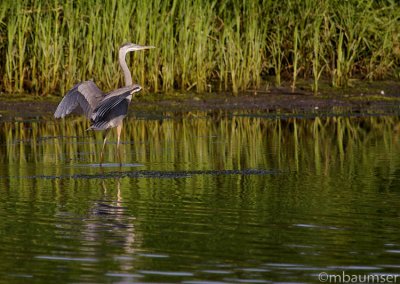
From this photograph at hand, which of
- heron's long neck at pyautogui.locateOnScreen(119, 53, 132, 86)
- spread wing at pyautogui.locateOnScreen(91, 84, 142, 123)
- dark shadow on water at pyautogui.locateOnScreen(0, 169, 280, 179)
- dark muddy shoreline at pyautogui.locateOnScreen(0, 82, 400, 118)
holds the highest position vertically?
heron's long neck at pyautogui.locateOnScreen(119, 53, 132, 86)

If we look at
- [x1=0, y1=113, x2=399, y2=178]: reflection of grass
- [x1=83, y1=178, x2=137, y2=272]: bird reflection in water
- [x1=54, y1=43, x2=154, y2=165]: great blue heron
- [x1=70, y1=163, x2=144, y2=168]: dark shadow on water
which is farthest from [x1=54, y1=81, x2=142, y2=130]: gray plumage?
[x1=83, y1=178, x2=137, y2=272]: bird reflection in water

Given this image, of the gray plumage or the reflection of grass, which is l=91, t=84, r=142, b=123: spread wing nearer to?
the gray plumage

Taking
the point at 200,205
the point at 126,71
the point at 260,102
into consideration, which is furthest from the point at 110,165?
the point at 260,102

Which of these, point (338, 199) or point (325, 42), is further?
point (325, 42)

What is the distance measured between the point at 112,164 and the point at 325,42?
8017mm

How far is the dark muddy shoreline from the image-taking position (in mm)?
17562

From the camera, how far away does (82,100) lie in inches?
477

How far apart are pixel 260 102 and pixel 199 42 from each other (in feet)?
4.82

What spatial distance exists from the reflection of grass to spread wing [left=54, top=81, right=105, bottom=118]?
0.63m

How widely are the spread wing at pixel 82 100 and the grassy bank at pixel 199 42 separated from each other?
209 inches

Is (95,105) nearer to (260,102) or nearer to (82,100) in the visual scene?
(82,100)

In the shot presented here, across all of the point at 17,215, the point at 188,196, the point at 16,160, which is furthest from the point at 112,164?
the point at 17,215

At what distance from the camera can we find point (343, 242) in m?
7.62

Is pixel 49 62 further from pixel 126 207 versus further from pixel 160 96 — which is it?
pixel 126 207
